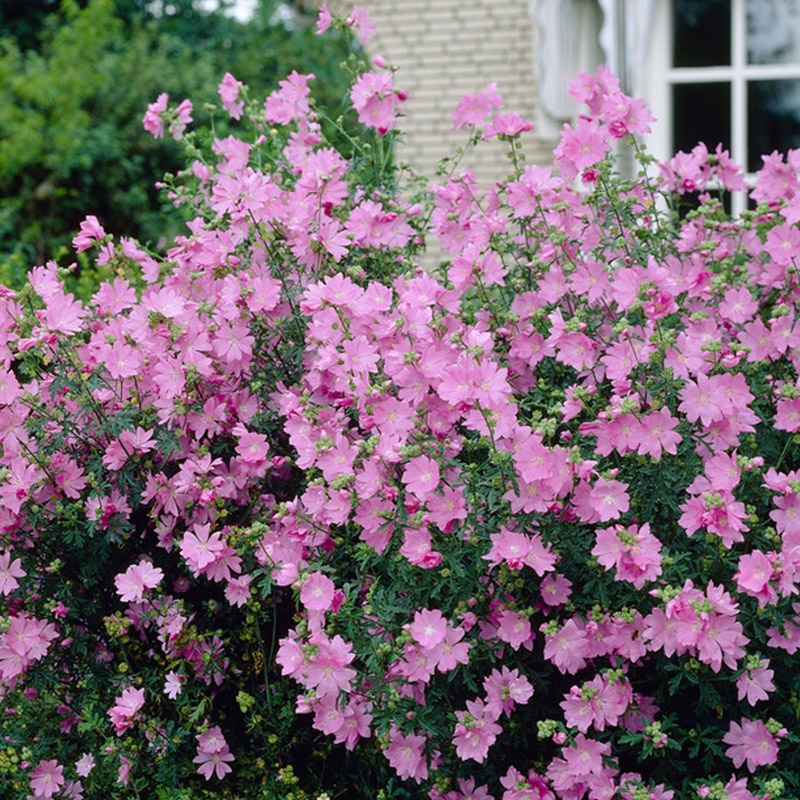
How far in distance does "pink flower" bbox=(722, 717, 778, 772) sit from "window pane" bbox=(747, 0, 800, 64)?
4.85 m

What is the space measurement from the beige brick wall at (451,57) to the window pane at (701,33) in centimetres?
176

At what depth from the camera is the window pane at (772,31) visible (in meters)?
5.99

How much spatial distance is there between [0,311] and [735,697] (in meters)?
1.61

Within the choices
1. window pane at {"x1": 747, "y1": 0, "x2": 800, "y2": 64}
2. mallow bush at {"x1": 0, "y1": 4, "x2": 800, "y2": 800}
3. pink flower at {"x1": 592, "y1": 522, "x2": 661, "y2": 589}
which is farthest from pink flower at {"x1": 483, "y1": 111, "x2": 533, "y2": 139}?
window pane at {"x1": 747, "y1": 0, "x2": 800, "y2": 64}

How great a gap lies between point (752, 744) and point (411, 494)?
717 mm

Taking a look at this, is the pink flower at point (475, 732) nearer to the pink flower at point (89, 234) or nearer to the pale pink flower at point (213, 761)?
the pale pink flower at point (213, 761)

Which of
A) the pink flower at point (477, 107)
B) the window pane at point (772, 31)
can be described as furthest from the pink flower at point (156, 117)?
the window pane at point (772, 31)

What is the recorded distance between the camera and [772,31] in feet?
19.7

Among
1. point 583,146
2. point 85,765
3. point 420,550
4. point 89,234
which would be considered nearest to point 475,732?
point 420,550

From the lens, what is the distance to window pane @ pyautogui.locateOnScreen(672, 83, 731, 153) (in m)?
6.01

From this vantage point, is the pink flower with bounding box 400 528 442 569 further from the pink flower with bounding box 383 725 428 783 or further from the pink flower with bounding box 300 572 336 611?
the pink flower with bounding box 383 725 428 783

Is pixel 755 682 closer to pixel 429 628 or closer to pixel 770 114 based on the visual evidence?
pixel 429 628

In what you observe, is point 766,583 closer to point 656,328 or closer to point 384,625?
point 656,328

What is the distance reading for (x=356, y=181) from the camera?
2559 mm
